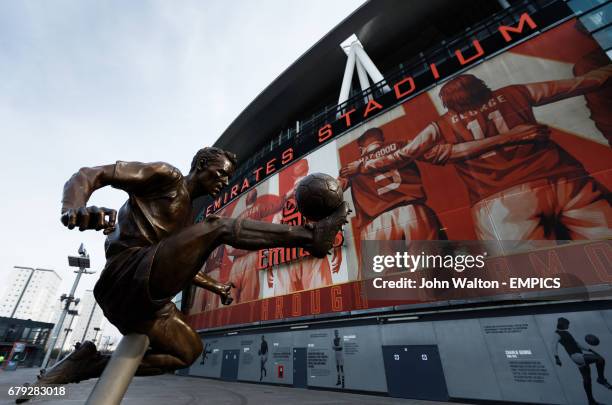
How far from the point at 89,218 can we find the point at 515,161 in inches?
495

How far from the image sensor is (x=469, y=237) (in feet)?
31.8

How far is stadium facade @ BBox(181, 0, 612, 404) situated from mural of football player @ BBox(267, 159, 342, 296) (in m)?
0.08

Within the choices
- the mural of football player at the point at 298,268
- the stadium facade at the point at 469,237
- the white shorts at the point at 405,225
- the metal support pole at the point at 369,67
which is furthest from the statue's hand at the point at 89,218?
the metal support pole at the point at 369,67

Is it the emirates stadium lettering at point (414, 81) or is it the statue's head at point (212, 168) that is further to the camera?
the emirates stadium lettering at point (414, 81)

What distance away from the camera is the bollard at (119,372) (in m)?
1.29

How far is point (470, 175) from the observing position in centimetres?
1061

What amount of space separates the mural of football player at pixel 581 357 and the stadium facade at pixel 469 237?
29 mm

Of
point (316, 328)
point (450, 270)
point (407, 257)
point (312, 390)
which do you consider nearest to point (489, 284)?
point (450, 270)

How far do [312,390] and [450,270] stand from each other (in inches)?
306

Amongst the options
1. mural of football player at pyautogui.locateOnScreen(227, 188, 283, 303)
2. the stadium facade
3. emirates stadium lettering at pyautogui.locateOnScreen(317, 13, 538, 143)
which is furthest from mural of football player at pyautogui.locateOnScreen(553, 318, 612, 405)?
mural of football player at pyautogui.locateOnScreen(227, 188, 283, 303)

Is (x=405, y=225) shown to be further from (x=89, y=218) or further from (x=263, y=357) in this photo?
(x=89, y=218)

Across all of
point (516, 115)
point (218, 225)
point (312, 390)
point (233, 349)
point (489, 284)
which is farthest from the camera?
point (233, 349)

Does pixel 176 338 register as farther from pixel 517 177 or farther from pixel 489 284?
pixel 517 177

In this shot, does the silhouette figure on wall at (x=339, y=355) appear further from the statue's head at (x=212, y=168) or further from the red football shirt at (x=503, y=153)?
the statue's head at (x=212, y=168)
